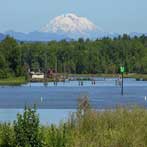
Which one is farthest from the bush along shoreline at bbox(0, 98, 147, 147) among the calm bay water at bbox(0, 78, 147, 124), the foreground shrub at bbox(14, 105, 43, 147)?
the calm bay water at bbox(0, 78, 147, 124)

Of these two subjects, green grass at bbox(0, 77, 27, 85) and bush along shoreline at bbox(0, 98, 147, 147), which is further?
green grass at bbox(0, 77, 27, 85)

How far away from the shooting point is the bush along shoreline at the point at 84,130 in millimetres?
16672

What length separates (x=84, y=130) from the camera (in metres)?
21.4

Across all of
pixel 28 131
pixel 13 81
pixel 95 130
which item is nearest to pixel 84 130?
pixel 95 130

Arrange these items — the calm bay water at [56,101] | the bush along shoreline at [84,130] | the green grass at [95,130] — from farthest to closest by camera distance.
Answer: the calm bay water at [56,101], the green grass at [95,130], the bush along shoreline at [84,130]

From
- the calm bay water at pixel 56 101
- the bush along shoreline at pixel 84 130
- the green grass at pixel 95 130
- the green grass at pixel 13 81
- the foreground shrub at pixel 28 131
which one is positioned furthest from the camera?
the green grass at pixel 13 81

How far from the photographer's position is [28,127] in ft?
54.5

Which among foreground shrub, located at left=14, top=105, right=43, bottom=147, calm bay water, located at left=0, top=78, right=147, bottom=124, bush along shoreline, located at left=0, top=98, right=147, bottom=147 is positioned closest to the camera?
foreground shrub, located at left=14, top=105, right=43, bottom=147

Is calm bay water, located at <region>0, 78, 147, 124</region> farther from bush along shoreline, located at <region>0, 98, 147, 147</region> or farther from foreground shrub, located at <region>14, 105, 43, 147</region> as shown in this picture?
foreground shrub, located at <region>14, 105, 43, 147</region>

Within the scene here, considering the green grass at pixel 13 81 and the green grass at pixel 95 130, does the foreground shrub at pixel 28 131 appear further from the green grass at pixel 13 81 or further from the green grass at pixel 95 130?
the green grass at pixel 13 81

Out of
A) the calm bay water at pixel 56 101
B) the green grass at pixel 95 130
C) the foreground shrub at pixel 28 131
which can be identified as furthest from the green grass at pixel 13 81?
the foreground shrub at pixel 28 131

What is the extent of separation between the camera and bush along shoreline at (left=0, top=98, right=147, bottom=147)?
16672 millimetres

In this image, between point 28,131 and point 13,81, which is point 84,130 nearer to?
point 28,131

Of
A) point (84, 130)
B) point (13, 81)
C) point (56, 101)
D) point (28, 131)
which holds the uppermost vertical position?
point (28, 131)
